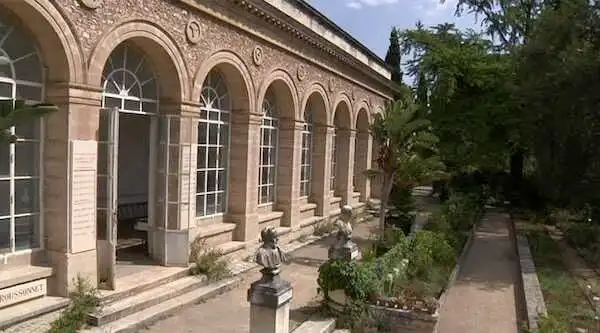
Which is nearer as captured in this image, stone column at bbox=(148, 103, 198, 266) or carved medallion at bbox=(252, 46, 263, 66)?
stone column at bbox=(148, 103, 198, 266)

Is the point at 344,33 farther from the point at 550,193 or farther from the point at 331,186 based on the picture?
the point at 550,193

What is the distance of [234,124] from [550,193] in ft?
48.0

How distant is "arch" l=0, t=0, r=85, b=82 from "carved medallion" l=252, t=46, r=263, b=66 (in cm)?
498

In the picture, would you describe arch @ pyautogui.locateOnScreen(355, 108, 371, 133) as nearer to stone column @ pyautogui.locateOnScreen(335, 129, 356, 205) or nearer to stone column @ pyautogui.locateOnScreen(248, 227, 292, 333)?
stone column @ pyautogui.locateOnScreen(335, 129, 356, 205)

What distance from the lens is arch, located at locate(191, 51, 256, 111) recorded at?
10789 millimetres

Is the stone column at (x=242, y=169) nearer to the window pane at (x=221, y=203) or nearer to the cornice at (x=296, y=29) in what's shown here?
the window pane at (x=221, y=203)

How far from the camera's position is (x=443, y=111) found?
22.7 meters

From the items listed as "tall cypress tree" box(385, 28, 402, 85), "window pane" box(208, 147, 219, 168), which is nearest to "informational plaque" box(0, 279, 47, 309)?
"window pane" box(208, 147, 219, 168)

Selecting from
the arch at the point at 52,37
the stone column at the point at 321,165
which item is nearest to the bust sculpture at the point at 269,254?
the arch at the point at 52,37

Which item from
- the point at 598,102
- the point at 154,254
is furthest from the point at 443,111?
the point at 154,254

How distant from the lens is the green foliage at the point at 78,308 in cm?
679

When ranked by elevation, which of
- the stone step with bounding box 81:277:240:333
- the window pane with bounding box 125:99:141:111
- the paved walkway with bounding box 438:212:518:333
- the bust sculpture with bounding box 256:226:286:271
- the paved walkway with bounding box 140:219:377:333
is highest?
the window pane with bounding box 125:99:141:111

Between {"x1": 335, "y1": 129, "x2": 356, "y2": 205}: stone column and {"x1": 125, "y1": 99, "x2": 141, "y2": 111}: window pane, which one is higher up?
{"x1": 125, "y1": 99, "x2": 141, "y2": 111}: window pane

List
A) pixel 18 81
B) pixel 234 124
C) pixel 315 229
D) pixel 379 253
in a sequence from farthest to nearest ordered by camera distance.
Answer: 1. pixel 315 229
2. pixel 379 253
3. pixel 234 124
4. pixel 18 81
